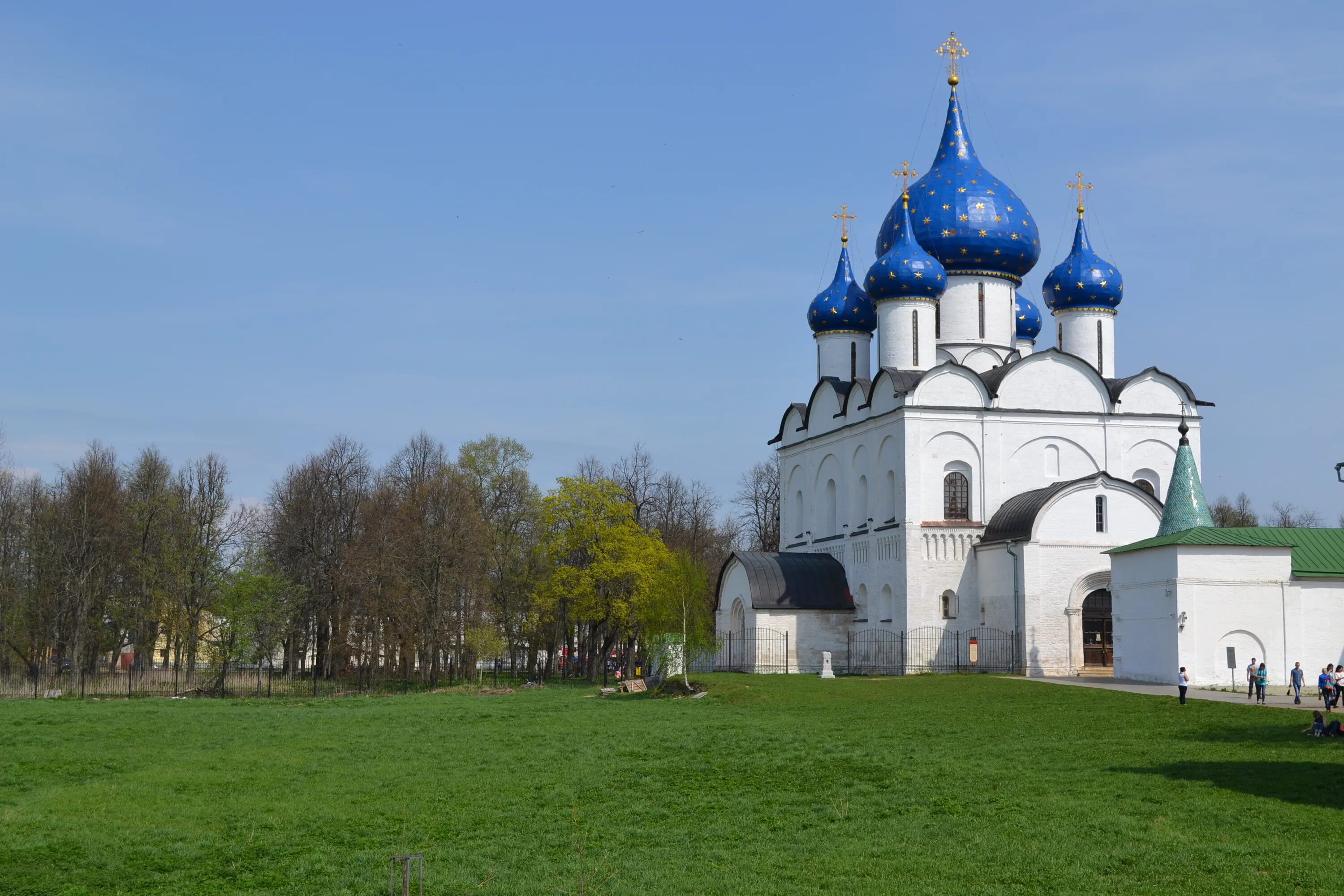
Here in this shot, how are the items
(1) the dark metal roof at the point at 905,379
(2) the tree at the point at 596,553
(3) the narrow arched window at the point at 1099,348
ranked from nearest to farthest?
(1) the dark metal roof at the point at 905,379
(3) the narrow arched window at the point at 1099,348
(2) the tree at the point at 596,553

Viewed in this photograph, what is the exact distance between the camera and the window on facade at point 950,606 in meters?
36.9

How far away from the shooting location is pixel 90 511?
44.9m

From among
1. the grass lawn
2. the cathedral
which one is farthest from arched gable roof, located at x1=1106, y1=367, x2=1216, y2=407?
the grass lawn

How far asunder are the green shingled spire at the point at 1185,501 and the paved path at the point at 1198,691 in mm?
3674

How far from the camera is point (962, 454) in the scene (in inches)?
1476

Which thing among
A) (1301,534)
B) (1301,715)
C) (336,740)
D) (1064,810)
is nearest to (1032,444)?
(1301,534)

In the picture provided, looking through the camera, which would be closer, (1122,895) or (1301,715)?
(1122,895)

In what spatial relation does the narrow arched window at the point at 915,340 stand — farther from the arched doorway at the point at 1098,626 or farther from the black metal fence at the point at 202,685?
the black metal fence at the point at 202,685

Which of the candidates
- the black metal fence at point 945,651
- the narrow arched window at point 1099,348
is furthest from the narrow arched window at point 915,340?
the black metal fence at point 945,651

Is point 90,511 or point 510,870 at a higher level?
point 90,511

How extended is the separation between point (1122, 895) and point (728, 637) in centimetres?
3090

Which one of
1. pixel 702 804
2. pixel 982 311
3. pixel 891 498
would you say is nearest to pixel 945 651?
pixel 891 498

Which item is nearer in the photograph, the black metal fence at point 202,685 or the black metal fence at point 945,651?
the black metal fence at point 945,651

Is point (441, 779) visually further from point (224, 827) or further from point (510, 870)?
point (510, 870)
